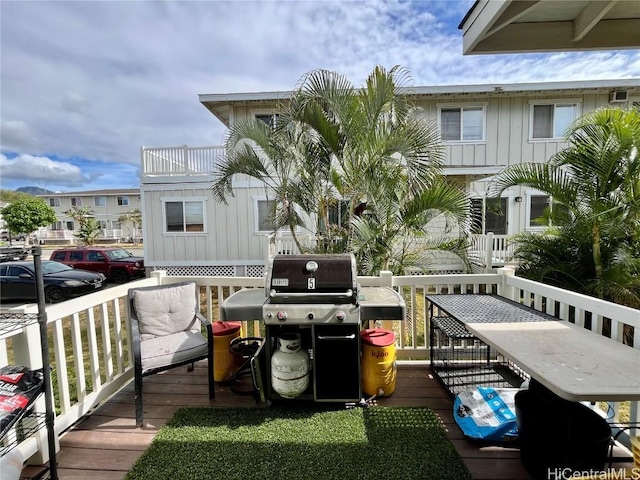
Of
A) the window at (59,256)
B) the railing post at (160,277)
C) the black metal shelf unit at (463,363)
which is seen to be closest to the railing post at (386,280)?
the black metal shelf unit at (463,363)

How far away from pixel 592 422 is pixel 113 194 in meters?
39.1

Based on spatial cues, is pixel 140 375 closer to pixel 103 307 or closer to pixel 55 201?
pixel 103 307

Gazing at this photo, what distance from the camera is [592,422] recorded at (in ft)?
5.23

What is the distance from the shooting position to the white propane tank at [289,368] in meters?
2.35

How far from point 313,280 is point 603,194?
3881 mm

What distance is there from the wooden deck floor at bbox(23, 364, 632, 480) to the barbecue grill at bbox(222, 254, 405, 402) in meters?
0.42

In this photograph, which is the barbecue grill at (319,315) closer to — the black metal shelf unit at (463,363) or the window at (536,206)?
the black metal shelf unit at (463,363)

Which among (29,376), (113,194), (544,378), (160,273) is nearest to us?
(544,378)

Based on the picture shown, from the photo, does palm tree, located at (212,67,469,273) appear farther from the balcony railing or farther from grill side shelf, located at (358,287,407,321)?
the balcony railing

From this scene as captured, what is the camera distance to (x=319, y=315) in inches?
85.7

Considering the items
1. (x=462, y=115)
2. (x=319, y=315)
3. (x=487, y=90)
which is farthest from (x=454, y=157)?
(x=319, y=315)

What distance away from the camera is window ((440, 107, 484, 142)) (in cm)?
923

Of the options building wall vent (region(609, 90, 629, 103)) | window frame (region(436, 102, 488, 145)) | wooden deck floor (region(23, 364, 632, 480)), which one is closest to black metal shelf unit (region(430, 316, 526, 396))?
wooden deck floor (region(23, 364, 632, 480))

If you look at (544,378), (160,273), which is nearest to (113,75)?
(160,273)
